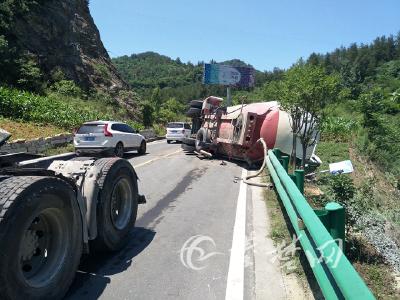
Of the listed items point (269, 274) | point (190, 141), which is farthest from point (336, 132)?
point (269, 274)

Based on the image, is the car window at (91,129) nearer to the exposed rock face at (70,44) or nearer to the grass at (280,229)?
the grass at (280,229)

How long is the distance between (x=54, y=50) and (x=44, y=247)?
1585 inches

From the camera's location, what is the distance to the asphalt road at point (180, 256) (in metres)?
4.68

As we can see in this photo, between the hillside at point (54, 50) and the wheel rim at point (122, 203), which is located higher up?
the hillside at point (54, 50)

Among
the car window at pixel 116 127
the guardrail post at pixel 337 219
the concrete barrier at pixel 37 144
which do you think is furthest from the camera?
the car window at pixel 116 127

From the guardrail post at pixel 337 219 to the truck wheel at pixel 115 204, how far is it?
265 centimetres

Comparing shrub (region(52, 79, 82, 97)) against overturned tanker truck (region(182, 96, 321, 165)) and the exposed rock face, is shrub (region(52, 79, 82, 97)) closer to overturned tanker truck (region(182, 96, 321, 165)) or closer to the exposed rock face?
the exposed rock face

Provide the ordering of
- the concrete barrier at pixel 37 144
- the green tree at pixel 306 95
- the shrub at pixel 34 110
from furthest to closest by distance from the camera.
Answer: the shrub at pixel 34 110, the concrete barrier at pixel 37 144, the green tree at pixel 306 95

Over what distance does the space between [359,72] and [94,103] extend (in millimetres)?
90061

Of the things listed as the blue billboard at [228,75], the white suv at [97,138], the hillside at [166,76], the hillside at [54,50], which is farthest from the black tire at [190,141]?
the hillside at [166,76]

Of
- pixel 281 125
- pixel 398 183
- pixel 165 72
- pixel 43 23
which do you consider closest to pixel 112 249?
pixel 281 125

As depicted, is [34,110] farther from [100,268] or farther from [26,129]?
[100,268]

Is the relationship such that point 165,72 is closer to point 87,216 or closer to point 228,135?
point 228,135

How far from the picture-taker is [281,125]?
50.3ft
